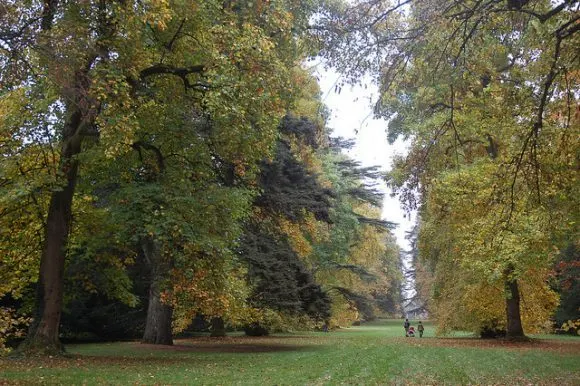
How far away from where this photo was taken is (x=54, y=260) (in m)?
13.8

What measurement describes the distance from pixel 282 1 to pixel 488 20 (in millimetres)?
5790

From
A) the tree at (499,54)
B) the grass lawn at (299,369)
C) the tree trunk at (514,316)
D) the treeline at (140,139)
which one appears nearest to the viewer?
the tree at (499,54)

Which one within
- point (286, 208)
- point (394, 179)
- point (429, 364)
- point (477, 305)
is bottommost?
point (429, 364)

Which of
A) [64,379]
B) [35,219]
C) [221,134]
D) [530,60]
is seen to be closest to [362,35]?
[530,60]

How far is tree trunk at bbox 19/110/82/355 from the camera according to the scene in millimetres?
13391

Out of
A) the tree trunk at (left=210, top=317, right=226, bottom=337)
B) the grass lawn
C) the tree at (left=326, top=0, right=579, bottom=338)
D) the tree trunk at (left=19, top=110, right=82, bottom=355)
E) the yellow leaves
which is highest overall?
the yellow leaves

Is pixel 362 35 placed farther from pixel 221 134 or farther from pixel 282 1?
pixel 221 134

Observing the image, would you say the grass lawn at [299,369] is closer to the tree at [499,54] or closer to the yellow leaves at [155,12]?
the tree at [499,54]

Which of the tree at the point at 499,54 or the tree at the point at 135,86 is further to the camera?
the tree at the point at 135,86

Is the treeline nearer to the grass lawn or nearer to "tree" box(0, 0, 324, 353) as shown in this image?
"tree" box(0, 0, 324, 353)

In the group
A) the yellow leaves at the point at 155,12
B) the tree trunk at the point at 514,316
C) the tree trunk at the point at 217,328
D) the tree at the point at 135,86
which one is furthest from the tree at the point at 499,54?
the tree trunk at the point at 217,328

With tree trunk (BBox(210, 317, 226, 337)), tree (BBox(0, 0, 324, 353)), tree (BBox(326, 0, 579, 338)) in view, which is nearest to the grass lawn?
tree (BBox(0, 0, 324, 353))

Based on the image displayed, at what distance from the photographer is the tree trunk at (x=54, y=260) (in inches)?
527

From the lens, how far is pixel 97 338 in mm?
26203
